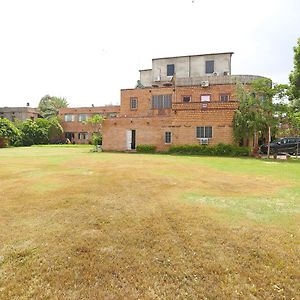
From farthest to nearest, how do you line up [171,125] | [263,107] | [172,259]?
[171,125] → [263,107] → [172,259]

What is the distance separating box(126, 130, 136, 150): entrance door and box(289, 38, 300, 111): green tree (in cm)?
1499

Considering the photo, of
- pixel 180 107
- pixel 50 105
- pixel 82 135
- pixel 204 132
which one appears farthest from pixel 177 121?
pixel 50 105

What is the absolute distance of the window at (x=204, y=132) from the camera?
22891 mm

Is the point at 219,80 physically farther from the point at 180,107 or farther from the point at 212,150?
the point at 212,150

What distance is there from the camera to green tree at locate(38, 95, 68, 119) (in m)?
57.8

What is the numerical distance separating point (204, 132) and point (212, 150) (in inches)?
77.5

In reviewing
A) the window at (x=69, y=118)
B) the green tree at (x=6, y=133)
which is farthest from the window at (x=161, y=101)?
the window at (x=69, y=118)

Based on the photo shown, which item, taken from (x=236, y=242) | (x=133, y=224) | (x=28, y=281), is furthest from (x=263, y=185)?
(x=28, y=281)

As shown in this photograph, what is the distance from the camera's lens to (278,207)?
6.12m

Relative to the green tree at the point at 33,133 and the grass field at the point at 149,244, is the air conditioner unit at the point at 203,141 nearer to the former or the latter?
the grass field at the point at 149,244

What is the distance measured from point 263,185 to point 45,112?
58392mm

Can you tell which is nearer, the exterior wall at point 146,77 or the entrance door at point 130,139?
the entrance door at point 130,139

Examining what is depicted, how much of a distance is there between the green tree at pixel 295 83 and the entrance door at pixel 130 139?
14992mm

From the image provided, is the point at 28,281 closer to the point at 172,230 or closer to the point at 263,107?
the point at 172,230
